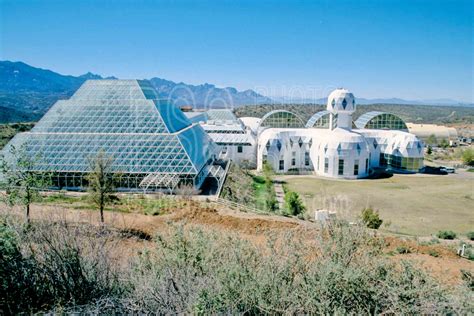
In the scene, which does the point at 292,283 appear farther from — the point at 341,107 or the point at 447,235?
the point at 341,107

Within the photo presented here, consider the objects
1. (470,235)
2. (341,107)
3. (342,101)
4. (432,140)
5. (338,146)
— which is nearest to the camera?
(470,235)

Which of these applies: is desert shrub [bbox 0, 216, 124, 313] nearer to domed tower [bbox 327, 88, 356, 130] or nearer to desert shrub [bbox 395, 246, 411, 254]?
desert shrub [bbox 395, 246, 411, 254]

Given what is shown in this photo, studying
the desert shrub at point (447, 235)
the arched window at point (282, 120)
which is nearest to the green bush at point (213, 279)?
the desert shrub at point (447, 235)

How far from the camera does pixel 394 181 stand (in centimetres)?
3822

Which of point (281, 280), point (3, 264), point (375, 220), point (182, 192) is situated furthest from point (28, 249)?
point (375, 220)

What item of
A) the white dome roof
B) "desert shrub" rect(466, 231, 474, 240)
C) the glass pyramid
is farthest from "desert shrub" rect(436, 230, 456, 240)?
the white dome roof

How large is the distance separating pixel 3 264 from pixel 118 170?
18.3m

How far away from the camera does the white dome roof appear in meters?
44.3

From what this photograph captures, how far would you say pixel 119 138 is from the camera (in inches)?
1148

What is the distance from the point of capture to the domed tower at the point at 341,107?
4438 cm

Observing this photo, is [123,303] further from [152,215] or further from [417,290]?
[152,215]

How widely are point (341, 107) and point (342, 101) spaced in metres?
0.76

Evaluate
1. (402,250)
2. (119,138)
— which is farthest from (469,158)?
(119,138)

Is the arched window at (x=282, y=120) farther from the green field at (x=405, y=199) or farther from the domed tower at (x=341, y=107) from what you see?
the green field at (x=405, y=199)
